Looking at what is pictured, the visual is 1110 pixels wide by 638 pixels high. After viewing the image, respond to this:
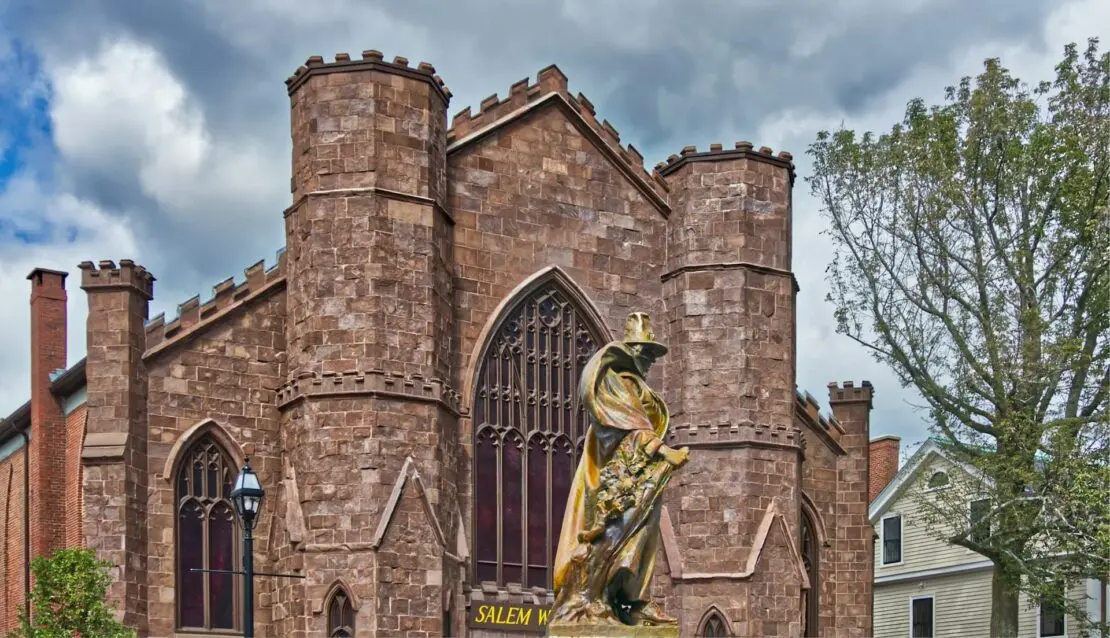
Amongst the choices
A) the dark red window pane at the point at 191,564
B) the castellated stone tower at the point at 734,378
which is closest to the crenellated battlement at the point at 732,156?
the castellated stone tower at the point at 734,378

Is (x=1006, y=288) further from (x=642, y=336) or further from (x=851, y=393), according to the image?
(x=642, y=336)

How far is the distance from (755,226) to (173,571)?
12.8m

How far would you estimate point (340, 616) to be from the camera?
27578 mm

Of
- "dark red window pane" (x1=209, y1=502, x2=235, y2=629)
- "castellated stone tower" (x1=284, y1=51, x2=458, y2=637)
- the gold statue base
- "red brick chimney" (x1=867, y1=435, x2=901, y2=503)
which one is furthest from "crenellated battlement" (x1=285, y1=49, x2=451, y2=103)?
"red brick chimney" (x1=867, y1=435, x2=901, y2=503)

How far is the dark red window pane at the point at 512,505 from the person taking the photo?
101ft

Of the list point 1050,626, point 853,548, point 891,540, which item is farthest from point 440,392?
point 891,540

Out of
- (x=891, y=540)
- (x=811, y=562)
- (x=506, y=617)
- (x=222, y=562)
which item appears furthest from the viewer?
(x=891, y=540)

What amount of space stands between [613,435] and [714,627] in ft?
53.7

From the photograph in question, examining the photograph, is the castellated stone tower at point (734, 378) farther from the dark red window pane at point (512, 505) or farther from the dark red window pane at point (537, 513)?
the dark red window pane at point (512, 505)

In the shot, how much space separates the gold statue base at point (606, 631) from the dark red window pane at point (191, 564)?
14.7 meters

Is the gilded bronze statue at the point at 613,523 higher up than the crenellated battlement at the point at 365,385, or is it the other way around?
the crenellated battlement at the point at 365,385

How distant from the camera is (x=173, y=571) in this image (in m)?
28.3

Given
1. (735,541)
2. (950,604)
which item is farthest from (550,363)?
(950,604)

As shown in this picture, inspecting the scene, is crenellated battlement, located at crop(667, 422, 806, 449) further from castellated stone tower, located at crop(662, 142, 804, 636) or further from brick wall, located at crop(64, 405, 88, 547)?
brick wall, located at crop(64, 405, 88, 547)
